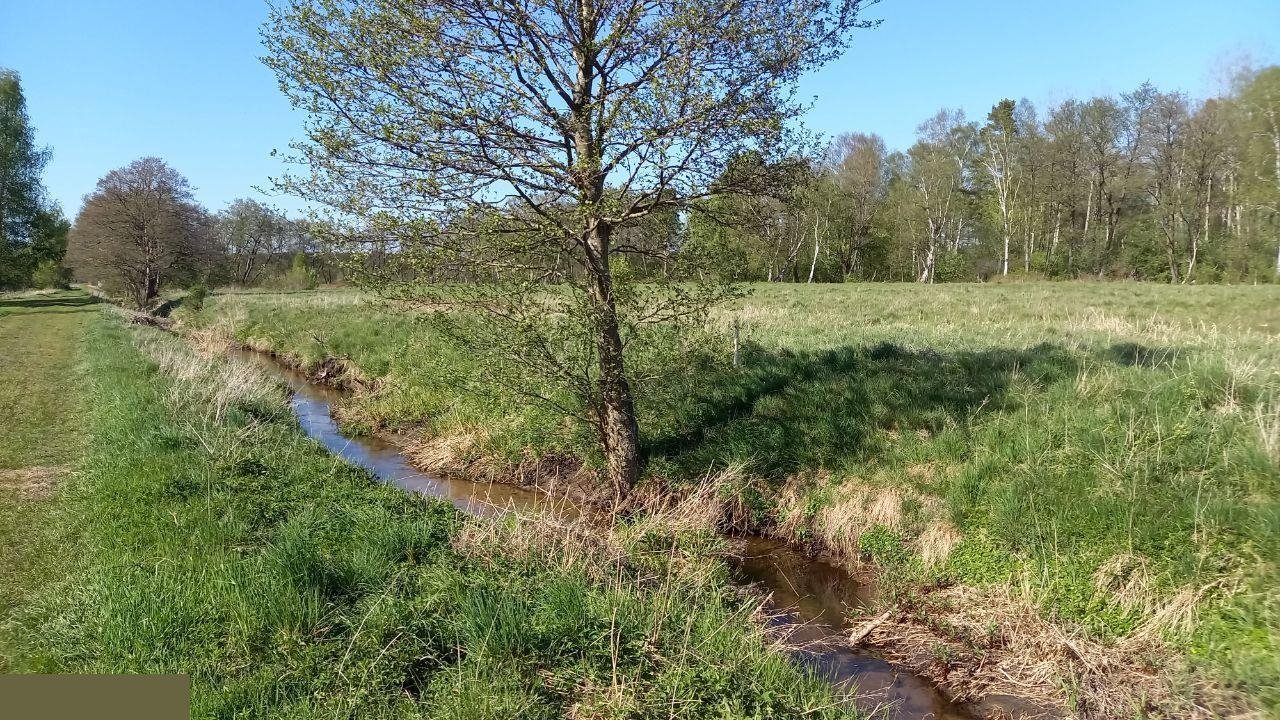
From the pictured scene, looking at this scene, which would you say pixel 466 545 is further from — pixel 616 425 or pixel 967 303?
pixel 967 303

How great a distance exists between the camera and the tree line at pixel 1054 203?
41281 mm

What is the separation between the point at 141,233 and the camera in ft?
126

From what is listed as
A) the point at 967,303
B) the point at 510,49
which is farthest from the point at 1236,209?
the point at 510,49

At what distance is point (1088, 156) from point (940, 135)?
9756 mm

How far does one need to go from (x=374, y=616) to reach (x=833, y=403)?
7199 millimetres

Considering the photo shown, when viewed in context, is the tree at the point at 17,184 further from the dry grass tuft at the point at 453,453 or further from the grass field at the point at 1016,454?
the dry grass tuft at the point at 453,453

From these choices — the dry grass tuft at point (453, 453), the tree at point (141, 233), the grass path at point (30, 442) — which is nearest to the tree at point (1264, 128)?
the dry grass tuft at point (453, 453)

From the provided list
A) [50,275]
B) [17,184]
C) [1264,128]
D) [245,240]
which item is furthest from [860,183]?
[50,275]

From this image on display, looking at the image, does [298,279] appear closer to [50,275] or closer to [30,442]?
[50,275]

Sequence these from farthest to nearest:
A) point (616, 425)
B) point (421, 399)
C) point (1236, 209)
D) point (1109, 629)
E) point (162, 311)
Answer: point (1236, 209)
point (162, 311)
point (421, 399)
point (616, 425)
point (1109, 629)

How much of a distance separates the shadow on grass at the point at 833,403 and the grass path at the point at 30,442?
6695mm

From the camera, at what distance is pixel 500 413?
11.4 meters

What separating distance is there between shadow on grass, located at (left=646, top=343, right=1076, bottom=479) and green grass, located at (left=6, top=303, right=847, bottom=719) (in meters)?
2.62

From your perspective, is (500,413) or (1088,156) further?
(1088,156)
